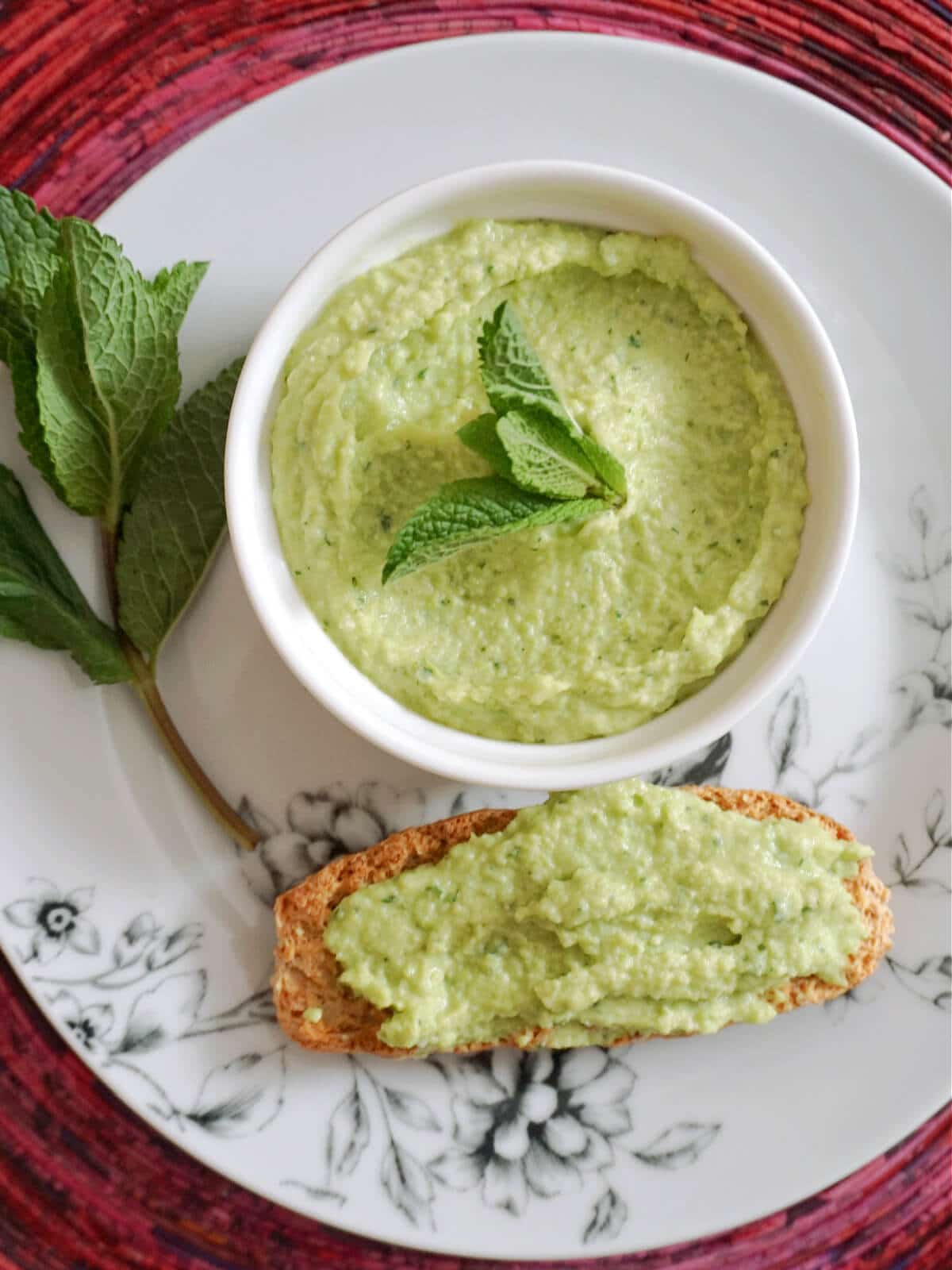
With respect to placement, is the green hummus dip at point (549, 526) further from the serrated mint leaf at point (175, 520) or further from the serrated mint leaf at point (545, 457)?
the serrated mint leaf at point (175, 520)

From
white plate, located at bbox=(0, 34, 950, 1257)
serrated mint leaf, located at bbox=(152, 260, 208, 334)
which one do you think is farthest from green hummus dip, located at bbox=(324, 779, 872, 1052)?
serrated mint leaf, located at bbox=(152, 260, 208, 334)

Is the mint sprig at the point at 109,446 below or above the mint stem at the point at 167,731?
above

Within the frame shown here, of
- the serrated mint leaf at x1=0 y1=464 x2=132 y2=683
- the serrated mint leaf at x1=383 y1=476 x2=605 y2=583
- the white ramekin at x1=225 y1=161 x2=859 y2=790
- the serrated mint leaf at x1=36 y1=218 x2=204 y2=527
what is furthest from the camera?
the serrated mint leaf at x1=0 y1=464 x2=132 y2=683

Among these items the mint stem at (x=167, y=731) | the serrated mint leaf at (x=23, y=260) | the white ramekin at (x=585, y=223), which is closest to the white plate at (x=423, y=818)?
the mint stem at (x=167, y=731)

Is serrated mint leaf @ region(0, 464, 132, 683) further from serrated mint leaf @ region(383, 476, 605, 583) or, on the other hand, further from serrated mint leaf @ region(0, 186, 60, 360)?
serrated mint leaf @ region(383, 476, 605, 583)

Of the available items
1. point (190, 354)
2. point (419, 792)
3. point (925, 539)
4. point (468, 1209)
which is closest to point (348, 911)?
point (419, 792)

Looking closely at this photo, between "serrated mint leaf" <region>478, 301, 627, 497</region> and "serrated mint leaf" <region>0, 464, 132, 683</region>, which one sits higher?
"serrated mint leaf" <region>478, 301, 627, 497</region>

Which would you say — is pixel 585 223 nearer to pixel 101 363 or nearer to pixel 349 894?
pixel 101 363

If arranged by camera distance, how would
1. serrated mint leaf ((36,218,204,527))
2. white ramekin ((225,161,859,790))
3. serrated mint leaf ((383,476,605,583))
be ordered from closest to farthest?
serrated mint leaf ((383,476,605,583)) → white ramekin ((225,161,859,790)) → serrated mint leaf ((36,218,204,527))
